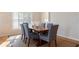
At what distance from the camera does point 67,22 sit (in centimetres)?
140

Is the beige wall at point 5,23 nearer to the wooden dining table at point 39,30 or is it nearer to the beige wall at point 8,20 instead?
the beige wall at point 8,20

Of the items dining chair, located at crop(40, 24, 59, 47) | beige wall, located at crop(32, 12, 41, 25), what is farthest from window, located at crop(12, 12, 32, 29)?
dining chair, located at crop(40, 24, 59, 47)

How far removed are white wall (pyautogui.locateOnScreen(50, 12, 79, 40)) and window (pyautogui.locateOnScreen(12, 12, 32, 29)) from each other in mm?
245

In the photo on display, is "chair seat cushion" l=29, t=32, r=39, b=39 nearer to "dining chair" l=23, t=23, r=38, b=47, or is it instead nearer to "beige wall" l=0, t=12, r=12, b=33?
"dining chair" l=23, t=23, r=38, b=47

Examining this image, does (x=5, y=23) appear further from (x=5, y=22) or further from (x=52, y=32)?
(x=52, y=32)

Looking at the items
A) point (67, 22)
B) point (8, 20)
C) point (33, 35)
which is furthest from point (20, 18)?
point (67, 22)

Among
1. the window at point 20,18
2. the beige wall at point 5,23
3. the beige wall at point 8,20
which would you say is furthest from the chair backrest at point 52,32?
the beige wall at point 5,23

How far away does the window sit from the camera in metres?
1.37

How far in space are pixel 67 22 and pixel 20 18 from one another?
1.62 ft
